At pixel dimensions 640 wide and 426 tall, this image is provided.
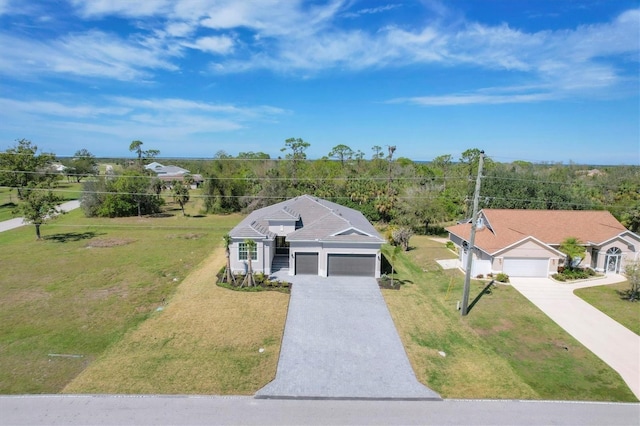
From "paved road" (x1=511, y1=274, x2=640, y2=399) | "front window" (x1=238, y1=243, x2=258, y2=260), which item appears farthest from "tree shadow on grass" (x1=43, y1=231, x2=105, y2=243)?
"paved road" (x1=511, y1=274, x2=640, y2=399)

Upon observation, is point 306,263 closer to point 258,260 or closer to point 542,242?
point 258,260

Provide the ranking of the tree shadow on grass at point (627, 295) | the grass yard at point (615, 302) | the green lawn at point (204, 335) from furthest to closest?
the tree shadow on grass at point (627, 295) → the grass yard at point (615, 302) → the green lawn at point (204, 335)

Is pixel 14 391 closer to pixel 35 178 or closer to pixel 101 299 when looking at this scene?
pixel 101 299

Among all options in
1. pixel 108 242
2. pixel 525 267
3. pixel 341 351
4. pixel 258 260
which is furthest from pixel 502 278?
pixel 108 242

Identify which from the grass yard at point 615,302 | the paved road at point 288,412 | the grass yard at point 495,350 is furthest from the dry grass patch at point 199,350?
the grass yard at point 615,302

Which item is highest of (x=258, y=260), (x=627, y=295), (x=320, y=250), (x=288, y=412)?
(x=320, y=250)

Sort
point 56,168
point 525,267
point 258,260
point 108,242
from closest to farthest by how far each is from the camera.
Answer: point 258,260
point 525,267
point 108,242
point 56,168

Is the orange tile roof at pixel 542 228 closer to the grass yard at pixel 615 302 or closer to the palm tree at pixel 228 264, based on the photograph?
the grass yard at pixel 615 302
